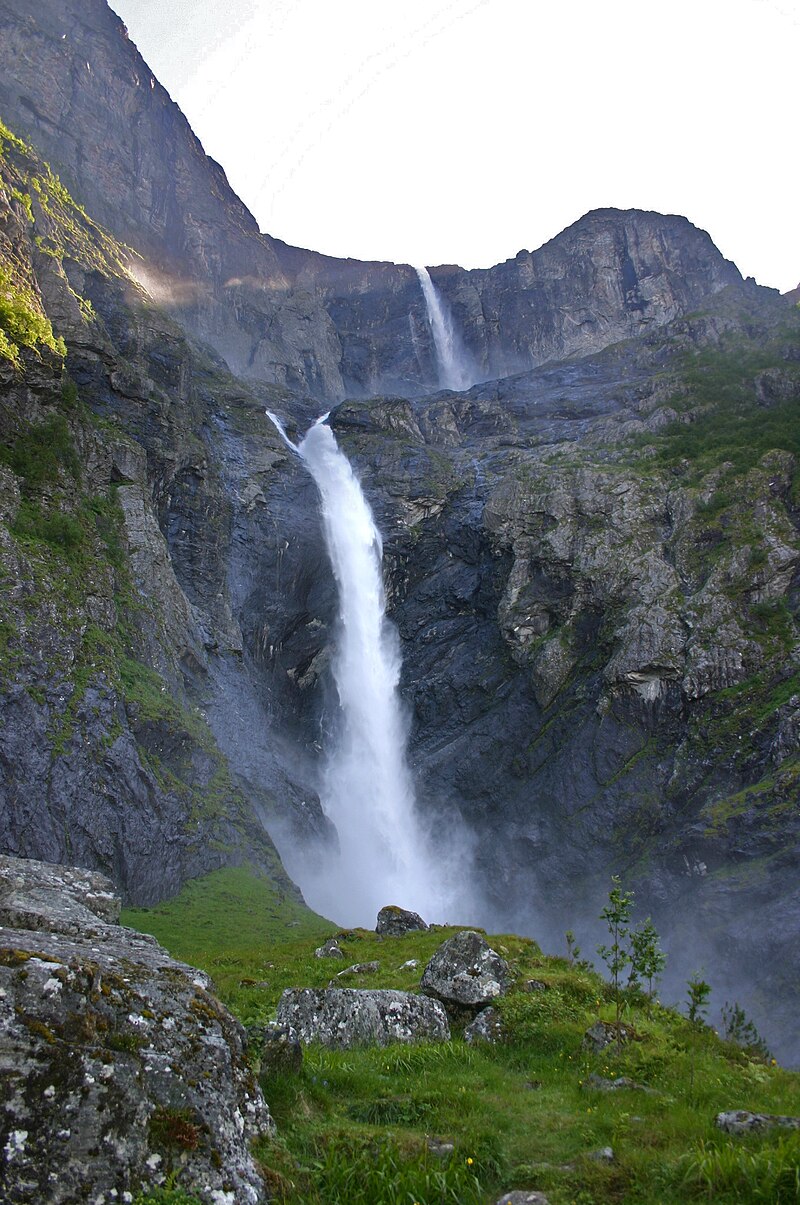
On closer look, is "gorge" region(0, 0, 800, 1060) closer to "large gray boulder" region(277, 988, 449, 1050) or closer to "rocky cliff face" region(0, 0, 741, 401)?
"rocky cliff face" region(0, 0, 741, 401)

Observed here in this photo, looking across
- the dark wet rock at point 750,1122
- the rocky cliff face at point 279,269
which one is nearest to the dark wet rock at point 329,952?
the dark wet rock at point 750,1122

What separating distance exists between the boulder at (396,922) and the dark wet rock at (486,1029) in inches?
619

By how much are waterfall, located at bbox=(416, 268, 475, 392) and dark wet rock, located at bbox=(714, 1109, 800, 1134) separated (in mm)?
117829

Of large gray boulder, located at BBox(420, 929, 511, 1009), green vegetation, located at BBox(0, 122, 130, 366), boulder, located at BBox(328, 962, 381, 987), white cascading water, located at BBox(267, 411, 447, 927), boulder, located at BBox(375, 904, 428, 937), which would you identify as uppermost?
green vegetation, located at BBox(0, 122, 130, 366)

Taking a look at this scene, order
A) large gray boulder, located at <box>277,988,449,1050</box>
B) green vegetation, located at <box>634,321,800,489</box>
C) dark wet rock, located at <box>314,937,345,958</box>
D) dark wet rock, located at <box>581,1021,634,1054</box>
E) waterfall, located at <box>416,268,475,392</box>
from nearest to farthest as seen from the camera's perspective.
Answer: dark wet rock, located at <box>581,1021,634,1054</box> < large gray boulder, located at <box>277,988,449,1050</box> < dark wet rock, located at <box>314,937,345,958</box> < green vegetation, located at <box>634,321,800,489</box> < waterfall, located at <box>416,268,475,392</box>

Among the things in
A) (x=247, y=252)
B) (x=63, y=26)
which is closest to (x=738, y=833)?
(x=247, y=252)

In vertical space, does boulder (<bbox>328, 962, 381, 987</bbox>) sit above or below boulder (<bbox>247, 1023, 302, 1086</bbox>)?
above

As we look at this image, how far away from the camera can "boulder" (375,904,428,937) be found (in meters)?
27.1

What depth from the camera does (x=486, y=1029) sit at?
11570 millimetres

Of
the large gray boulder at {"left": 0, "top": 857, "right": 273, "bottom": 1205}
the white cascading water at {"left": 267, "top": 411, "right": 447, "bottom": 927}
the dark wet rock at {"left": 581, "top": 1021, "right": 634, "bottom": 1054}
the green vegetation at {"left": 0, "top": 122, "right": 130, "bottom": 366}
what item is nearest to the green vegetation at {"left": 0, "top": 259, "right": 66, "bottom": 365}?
the green vegetation at {"left": 0, "top": 122, "right": 130, "bottom": 366}

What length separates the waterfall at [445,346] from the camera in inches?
4719

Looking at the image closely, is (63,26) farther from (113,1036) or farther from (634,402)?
(113,1036)

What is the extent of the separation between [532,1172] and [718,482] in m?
57.0

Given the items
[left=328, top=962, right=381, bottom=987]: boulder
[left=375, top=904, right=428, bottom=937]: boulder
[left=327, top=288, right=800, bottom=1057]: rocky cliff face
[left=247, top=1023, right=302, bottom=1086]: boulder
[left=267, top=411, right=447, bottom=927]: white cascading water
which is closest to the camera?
[left=247, top=1023, right=302, bottom=1086]: boulder
